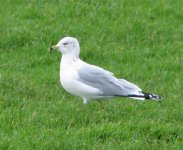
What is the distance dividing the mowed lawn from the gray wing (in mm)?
258

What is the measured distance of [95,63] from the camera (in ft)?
40.0

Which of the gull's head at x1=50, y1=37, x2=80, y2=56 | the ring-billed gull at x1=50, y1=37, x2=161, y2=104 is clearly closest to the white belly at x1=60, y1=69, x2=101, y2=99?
the ring-billed gull at x1=50, y1=37, x2=161, y2=104

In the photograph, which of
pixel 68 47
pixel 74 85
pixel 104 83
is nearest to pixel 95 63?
pixel 68 47

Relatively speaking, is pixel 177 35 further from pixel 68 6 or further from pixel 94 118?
pixel 94 118

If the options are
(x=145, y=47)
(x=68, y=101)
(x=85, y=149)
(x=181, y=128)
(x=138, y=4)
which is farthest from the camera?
(x=138, y=4)

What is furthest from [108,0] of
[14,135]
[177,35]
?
[14,135]

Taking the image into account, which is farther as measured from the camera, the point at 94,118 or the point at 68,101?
the point at 68,101

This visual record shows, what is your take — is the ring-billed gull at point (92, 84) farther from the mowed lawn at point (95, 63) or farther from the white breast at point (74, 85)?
the mowed lawn at point (95, 63)

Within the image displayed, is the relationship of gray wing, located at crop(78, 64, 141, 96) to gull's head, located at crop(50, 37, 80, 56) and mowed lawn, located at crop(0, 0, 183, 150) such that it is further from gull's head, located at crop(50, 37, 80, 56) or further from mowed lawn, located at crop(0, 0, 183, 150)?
gull's head, located at crop(50, 37, 80, 56)

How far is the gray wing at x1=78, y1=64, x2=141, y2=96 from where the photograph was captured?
9242mm

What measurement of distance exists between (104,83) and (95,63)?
114 inches

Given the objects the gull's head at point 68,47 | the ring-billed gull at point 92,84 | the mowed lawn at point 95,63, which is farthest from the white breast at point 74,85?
the gull's head at point 68,47

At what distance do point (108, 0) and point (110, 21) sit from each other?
1.14 meters

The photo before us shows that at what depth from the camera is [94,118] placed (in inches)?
348
